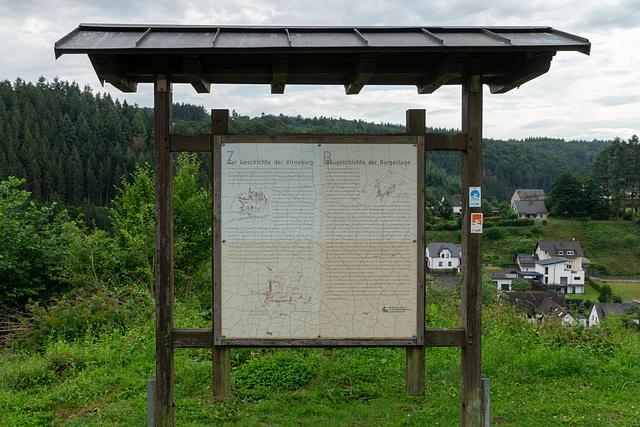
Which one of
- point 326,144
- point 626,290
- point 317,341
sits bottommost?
point 626,290

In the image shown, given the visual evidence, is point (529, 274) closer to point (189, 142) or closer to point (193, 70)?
point (189, 142)

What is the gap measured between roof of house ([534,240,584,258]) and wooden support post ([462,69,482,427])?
6047 centimetres

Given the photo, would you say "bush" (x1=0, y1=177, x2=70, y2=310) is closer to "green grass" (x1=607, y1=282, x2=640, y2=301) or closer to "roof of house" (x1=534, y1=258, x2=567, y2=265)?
"green grass" (x1=607, y1=282, x2=640, y2=301)

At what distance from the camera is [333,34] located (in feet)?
11.1

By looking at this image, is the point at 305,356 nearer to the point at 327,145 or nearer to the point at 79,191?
the point at 327,145

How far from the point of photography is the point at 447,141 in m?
3.55

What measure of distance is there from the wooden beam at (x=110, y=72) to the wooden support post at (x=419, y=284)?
2.29 meters

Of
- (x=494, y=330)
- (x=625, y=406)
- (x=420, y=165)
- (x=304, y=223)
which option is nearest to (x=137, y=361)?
(x=304, y=223)

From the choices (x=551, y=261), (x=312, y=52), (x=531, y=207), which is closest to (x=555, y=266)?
(x=551, y=261)

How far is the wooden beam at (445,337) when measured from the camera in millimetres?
3604

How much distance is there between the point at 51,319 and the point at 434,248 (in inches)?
2171

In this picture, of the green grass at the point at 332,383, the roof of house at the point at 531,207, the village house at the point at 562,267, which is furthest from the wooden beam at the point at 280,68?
the roof of house at the point at 531,207

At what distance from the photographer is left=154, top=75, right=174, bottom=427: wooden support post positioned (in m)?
3.46

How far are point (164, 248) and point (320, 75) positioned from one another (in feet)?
6.25
